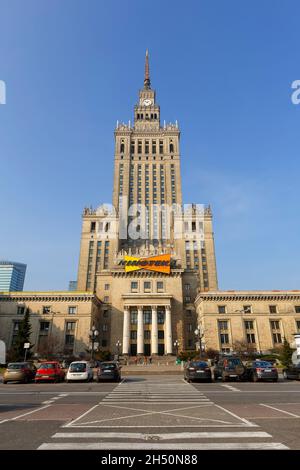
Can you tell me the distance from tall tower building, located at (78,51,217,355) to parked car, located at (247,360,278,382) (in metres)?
45.2

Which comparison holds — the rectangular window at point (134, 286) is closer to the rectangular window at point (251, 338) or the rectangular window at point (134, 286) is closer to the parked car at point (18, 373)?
the rectangular window at point (251, 338)

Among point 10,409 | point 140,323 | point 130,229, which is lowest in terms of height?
point 10,409

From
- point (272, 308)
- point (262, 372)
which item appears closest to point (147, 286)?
point (272, 308)

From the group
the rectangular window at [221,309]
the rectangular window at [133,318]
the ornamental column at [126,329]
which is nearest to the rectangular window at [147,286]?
the rectangular window at [133,318]

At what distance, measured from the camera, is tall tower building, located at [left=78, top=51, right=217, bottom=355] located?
234 feet

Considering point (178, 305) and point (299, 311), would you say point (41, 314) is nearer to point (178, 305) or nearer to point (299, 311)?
point (178, 305)

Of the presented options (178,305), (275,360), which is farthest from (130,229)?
(275,360)

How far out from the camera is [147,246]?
299ft

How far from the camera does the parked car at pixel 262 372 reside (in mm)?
23359

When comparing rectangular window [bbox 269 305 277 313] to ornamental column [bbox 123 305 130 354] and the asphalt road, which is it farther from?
the asphalt road

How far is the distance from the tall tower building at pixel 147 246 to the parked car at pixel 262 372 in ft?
148

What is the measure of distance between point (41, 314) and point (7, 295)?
989 cm

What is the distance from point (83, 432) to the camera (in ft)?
24.7
